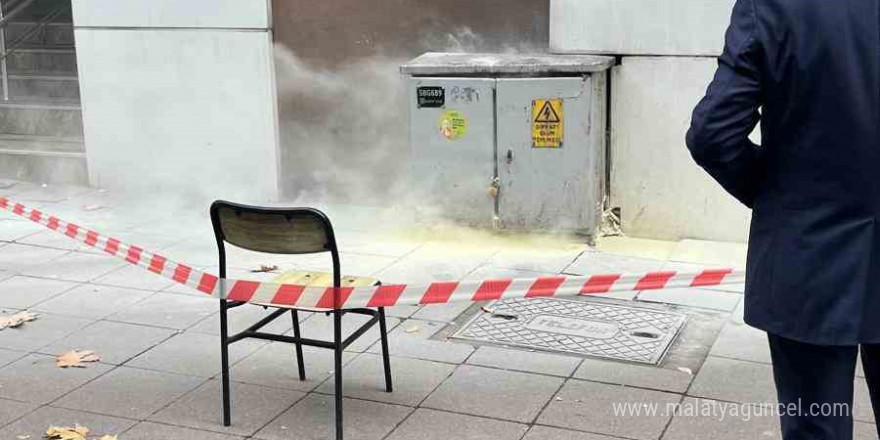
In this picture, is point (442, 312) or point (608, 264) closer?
point (442, 312)

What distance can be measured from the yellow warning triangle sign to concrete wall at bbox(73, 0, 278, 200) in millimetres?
2666

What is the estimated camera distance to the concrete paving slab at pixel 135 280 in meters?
6.80

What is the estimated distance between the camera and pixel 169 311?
6297mm

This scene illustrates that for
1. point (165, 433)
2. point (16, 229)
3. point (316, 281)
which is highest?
point (316, 281)

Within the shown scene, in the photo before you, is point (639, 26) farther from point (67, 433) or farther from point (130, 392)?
point (67, 433)

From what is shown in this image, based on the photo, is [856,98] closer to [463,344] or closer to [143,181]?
[463,344]

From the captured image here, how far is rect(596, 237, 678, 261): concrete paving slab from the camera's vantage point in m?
7.44

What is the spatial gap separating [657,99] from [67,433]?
15.7ft

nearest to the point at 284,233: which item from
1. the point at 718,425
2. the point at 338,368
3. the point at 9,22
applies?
the point at 338,368

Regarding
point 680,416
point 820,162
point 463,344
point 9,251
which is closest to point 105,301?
point 9,251

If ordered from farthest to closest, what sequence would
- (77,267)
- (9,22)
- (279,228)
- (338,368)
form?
1. (9,22)
2. (77,267)
3. (338,368)
4. (279,228)

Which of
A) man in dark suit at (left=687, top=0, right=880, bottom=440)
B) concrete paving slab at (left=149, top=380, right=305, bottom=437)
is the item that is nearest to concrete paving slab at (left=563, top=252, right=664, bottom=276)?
concrete paving slab at (left=149, top=380, right=305, bottom=437)

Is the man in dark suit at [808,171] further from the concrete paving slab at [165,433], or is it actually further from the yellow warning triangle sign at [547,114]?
the yellow warning triangle sign at [547,114]

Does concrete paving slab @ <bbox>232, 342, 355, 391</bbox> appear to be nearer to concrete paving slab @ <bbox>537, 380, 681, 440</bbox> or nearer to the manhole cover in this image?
the manhole cover
